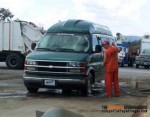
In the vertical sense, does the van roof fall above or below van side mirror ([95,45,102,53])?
above

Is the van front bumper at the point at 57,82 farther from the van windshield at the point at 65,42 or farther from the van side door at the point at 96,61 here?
the van windshield at the point at 65,42

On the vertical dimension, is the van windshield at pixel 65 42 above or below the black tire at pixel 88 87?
above

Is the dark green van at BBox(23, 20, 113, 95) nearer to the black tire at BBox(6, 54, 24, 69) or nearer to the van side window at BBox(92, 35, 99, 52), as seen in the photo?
the van side window at BBox(92, 35, 99, 52)

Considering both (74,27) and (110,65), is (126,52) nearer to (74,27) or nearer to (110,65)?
(74,27)

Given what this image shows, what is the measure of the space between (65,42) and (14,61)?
513 inches

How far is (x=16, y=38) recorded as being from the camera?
25859mm

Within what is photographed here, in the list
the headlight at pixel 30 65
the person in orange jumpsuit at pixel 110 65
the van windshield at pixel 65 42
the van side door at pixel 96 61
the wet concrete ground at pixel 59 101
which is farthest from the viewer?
the van side door at pixel 96 61

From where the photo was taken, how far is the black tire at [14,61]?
25.5 metres

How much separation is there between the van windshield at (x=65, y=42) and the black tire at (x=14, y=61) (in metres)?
12.1

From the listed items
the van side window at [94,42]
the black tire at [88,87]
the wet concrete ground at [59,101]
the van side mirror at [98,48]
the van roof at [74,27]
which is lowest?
the wet concrete ground at [59,101]

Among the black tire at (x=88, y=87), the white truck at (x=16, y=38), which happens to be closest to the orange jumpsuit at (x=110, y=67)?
the black tire at (x=88, y=87)

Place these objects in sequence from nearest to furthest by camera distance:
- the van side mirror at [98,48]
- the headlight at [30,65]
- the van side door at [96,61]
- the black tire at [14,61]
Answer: the headlight at [30,65]
the van side door at [96,61]
the van side mirror at [98,48]
the black tire at [14,61]

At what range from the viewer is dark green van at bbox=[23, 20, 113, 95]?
12.1 metres

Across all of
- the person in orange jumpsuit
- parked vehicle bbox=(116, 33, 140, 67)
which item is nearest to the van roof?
→ the person in orange jumpsuit
